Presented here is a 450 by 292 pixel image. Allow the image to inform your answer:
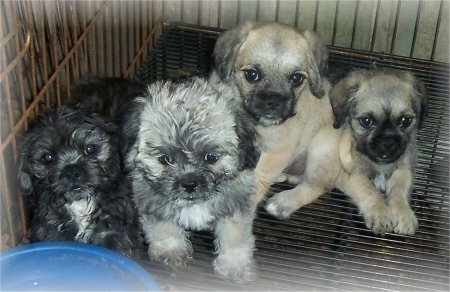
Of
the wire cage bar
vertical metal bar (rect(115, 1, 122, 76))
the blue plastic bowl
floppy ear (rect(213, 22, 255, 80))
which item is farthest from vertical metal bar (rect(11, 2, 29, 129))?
vertical metal bar (rect(115, 1, 122, 76))

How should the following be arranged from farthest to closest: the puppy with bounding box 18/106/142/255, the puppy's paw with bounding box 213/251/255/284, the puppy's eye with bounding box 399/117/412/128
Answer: the puppy's eye with bounding box 399/117/412/128
the puppy's paw with bounding box 213/251/255/284
the puppy with bounding box 18/106/142/255

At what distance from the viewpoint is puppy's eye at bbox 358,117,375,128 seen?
2863mm

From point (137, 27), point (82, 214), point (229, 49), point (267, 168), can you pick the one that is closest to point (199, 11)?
point (137, 27)

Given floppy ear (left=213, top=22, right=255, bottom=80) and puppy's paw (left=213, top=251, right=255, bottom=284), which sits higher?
floppy ear (left=213, top=22, right=255, bottom=80)

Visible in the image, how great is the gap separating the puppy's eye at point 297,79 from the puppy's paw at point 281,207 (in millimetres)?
540

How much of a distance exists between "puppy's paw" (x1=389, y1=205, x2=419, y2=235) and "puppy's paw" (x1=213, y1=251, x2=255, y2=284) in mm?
708

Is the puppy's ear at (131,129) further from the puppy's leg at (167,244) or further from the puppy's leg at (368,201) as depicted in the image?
the puppy's leg at (368,201)

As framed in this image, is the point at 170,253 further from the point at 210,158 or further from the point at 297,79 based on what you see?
the point at 297,79

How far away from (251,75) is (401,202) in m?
0.89

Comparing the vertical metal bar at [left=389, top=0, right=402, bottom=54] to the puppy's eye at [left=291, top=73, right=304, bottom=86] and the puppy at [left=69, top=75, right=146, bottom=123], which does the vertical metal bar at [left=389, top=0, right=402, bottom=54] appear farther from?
the puppy at [left=69, top=75, right=146, bottom=123]

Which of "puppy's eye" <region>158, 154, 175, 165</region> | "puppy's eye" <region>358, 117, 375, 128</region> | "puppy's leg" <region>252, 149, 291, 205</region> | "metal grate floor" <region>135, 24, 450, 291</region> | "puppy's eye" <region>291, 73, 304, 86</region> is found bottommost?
"metal grate floor" <region>135, 24, 450, 291</region>

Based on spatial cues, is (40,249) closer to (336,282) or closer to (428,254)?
(336,282)

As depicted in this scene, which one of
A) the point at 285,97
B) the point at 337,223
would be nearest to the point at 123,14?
the point at 285,97

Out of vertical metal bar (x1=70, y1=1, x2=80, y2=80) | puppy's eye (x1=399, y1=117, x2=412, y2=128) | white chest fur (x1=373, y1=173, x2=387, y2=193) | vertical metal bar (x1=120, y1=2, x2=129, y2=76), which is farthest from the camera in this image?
vertical metal bar (x1=120, y1=2, x2=129, y2=76)
